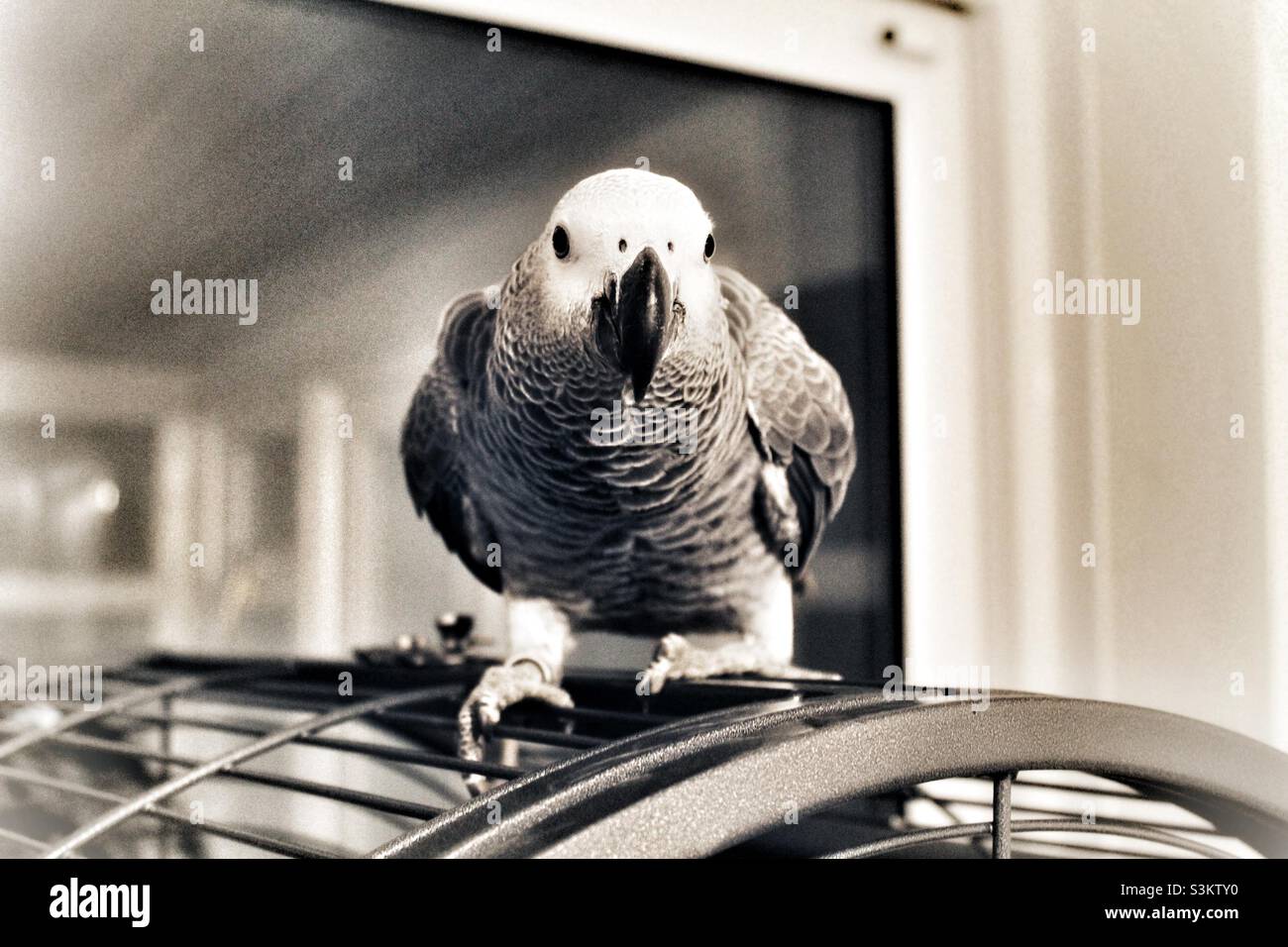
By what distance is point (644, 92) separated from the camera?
103 cm

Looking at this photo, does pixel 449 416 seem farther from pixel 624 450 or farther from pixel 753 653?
pixel 753 653

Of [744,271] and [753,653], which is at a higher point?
[744,271]

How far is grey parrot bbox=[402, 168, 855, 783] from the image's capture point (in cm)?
73

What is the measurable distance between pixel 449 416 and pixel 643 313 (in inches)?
10.5

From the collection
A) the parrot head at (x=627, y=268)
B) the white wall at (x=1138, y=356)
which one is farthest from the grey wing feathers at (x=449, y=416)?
the white wall at (x=1138, y=356)

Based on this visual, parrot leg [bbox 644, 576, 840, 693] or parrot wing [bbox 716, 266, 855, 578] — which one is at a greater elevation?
parrot wing [bbox 716, 266, 855, 578]

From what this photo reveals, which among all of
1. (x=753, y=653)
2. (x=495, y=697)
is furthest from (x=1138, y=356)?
(x=495, y=697)

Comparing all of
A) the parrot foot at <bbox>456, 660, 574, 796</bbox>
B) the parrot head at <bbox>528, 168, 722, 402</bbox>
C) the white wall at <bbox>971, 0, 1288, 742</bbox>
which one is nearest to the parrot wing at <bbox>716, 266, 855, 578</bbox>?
the parrot head at <bbox>528, 168, 722, 402</bbox>

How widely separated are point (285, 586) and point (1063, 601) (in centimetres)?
87

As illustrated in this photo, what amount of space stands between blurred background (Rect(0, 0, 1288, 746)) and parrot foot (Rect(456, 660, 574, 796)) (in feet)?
0.58

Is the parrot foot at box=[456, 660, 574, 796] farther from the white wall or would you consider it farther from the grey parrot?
the white wall

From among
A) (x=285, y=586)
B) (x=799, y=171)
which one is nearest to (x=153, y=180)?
(x=285, y=586)

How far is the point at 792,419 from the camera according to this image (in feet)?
2.92

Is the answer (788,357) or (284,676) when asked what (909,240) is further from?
(284,676)
